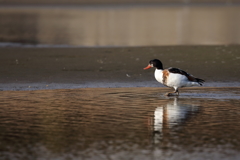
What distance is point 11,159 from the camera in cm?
809

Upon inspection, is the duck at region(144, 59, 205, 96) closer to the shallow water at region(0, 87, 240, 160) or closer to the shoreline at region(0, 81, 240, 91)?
the shallow water at region(0, 87, 240, 160)

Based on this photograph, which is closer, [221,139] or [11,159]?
[11,159]

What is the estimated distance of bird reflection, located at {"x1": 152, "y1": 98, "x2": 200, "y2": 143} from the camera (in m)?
9.91

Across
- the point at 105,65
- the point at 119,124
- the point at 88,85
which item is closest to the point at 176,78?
the point at 88,85

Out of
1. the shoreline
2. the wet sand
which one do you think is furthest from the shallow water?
the wet sand

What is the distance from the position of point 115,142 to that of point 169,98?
5025 mm

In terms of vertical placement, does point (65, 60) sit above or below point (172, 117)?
above

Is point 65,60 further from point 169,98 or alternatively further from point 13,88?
point 169,98

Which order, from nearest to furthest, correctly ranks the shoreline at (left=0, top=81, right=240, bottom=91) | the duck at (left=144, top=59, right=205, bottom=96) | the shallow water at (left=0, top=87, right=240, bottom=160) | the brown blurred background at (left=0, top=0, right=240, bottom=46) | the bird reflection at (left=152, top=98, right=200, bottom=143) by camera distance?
1. the shallow water at (left=0, top=87, right=240, bottom=160)
2. the bird reflection at (left=152, top=98, right=200, bottom=143)
3. the duck at (left=144, top=59, right=205, bottom=96)
4. the shoreline at (left=0, top=81, right=240, bottom=91)
5. the brown blurred background at (left=0, top=0, right=240, bottom=46)

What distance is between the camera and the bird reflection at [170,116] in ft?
32.5

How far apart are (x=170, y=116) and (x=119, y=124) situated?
1310 millimetres

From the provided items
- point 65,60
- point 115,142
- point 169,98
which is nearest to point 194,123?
point 115,142

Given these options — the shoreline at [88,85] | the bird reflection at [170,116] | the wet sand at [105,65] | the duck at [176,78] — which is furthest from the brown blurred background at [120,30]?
the bird reflection at [170,116]

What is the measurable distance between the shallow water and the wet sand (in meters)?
1.73
